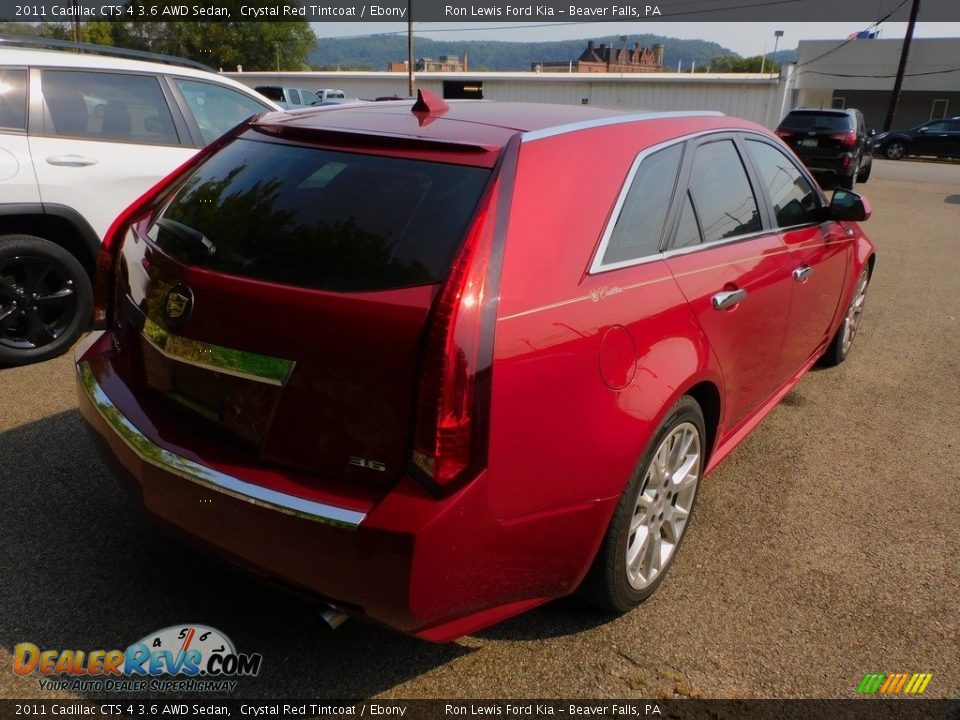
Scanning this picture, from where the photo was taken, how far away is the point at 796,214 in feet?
12.3

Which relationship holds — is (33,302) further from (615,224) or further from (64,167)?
(615,224)

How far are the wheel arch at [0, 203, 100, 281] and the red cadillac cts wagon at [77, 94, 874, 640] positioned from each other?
2.12m

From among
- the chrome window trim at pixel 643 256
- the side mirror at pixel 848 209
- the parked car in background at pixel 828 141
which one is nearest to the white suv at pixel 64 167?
the chrome window trim at pixel 643 256

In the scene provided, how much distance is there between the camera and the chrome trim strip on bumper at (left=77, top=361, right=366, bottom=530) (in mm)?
1907

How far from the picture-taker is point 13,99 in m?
4.52

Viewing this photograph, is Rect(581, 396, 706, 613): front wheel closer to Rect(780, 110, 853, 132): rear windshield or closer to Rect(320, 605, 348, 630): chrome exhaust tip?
Rect(320, 605, 348, 630): chrome exhaust tip

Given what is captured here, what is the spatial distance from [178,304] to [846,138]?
53.4 feet

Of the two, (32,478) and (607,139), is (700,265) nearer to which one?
(607,139)

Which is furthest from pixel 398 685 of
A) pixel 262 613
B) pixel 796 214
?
pixel 796 214

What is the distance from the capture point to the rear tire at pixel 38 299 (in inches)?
175

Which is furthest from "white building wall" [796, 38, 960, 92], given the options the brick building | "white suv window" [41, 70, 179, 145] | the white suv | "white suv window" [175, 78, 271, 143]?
the brick building

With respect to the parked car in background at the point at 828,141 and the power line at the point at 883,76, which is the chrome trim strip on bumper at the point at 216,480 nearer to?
the parked car in background at the point at 828,141

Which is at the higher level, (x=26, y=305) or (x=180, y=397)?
(x=180, y=397)

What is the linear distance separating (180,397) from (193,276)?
36 centimetres
